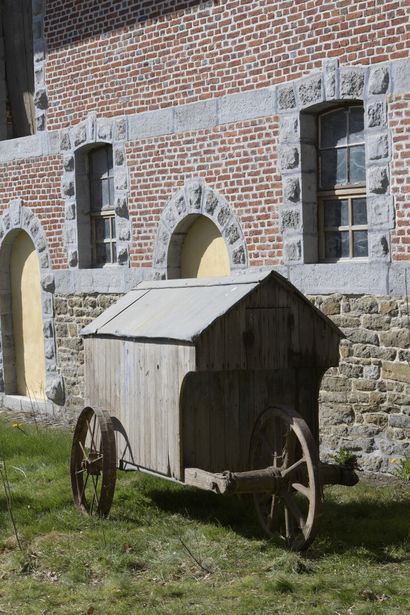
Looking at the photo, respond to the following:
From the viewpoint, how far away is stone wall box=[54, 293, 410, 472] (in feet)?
31.5

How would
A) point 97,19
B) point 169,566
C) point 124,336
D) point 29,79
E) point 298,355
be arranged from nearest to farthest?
point 169,566 → point 298,355 → point 124,336 → point 97,19 → point 29,79

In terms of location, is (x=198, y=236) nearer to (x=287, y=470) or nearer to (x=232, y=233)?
(x=232, y=233)

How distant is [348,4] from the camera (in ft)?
32.9

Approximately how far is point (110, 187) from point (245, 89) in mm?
2993

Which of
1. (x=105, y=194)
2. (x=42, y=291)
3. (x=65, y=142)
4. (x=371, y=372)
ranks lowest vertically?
(x=371, y=372)

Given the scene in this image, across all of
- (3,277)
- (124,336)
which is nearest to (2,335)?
(3,277)

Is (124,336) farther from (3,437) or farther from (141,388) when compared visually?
(3,437)

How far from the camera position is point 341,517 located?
8008mm

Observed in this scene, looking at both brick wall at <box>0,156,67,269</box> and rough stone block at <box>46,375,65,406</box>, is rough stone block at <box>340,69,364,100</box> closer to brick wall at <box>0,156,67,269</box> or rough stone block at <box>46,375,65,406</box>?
brick wall at <box>0,156,67,269</box>

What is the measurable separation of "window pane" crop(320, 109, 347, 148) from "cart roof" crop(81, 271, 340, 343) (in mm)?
2805

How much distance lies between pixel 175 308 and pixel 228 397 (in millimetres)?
808

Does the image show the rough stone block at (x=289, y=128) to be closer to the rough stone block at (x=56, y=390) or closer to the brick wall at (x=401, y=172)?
the brick wall at (x=401, y=172)

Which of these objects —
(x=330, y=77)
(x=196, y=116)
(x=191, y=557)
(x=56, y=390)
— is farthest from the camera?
(x=56, y=390)

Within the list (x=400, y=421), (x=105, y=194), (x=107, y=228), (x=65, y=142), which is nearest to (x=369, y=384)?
(x=400, y=421)
